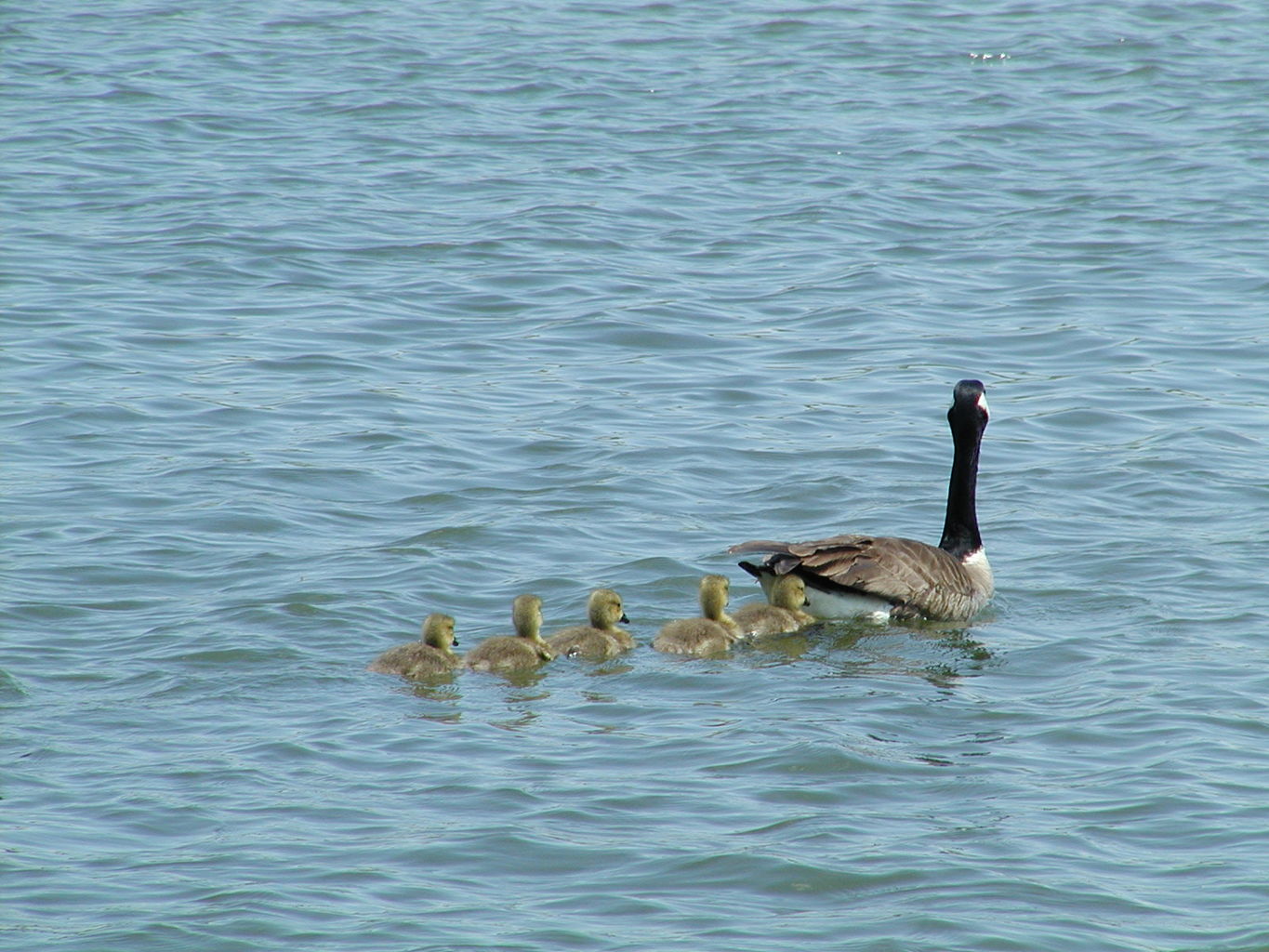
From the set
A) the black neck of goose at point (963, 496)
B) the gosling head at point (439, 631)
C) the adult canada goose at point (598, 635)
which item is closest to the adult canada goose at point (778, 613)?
the adult canada goose at point (598, 635)

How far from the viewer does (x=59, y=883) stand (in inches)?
253

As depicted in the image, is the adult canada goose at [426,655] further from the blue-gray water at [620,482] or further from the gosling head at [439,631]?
the blue-gray water at [620,482]

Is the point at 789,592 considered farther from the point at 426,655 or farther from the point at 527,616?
the point at 426,655

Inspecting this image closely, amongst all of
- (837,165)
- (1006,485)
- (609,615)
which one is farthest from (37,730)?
(837,165)

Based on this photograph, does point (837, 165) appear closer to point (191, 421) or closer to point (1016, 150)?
point (1016, 150)

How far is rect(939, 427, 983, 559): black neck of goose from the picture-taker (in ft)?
34.1

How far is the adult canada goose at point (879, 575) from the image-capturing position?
9.48 meters

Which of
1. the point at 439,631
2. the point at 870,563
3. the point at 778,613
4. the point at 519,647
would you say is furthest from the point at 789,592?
the point at 439,631

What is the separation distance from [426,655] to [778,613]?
2.05 metres

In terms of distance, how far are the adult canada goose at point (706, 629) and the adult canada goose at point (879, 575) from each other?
0.89 feet

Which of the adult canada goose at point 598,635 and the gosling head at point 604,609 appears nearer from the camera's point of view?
the adult canada goose at point 598,635

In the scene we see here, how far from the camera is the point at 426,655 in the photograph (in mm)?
8398

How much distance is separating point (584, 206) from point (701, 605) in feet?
32.5

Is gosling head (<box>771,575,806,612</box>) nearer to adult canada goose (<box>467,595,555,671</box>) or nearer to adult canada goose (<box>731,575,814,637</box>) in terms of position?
adult canada goose (<box>731,575,814,637</box>)
